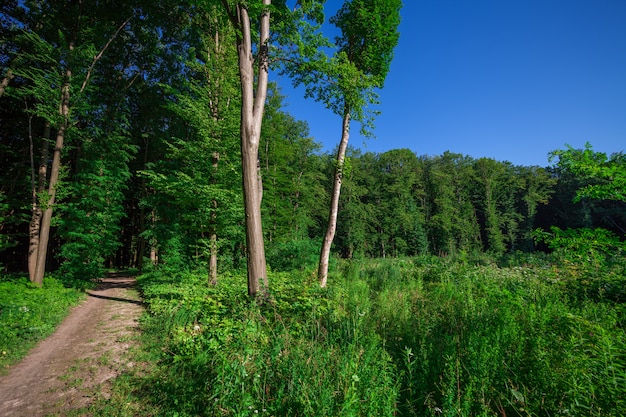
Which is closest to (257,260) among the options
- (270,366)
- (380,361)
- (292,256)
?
(270,366)

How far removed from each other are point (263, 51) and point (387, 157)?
124ft

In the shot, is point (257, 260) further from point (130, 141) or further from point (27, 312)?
point (130, 141)

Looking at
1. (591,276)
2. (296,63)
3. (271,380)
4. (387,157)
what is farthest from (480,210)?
(271,380)

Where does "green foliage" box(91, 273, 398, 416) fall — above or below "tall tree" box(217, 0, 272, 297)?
below

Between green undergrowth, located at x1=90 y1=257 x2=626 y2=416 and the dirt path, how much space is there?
445 mm

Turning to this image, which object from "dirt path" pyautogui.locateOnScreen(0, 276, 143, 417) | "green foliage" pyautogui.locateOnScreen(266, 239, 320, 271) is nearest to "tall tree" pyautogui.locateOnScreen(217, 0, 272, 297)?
"dirt path" pyautogui.locateOnScreen(0, 276, 143, 417)

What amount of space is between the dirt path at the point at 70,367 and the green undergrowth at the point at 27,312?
242 mm

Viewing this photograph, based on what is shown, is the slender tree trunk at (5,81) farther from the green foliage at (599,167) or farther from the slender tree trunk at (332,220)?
the green foliage at (599,167)

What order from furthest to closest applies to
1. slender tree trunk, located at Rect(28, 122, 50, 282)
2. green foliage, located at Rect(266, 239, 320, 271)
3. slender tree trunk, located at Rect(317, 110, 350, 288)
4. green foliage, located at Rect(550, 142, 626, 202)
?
1. green foliage, located at Rect(266, 239, 320, 271)
2. slender tree trunk, located at Rect(28, 122, 50, 282)
3. slender tree trunk, located at Rect(317, 110, 350, 288)
4. green foliage, located at Rect(550, 142, 626, 202)

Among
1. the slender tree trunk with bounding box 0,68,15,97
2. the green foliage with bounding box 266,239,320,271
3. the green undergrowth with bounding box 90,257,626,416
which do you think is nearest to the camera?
the green undergrowth with bounding box 90,257,626,416

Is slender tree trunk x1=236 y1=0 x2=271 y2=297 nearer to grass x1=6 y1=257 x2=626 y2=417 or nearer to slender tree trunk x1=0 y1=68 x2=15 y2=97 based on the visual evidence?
grass x1=6 y1=257 x2=626 y2=417

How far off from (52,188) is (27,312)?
608 centimetres

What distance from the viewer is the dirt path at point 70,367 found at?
3186 mm

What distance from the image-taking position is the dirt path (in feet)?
10.5
